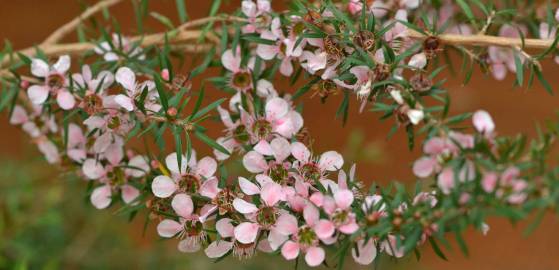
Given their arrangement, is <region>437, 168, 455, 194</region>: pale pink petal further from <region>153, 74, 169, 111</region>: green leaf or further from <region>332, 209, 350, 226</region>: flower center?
<region>153, 74, 169, 111</region>: green leaf

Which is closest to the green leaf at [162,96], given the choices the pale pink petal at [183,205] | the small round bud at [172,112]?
the small round bud at [172,112]

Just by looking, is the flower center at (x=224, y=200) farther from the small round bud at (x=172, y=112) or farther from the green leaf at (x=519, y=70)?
the green leaf at (x=519, y=70)

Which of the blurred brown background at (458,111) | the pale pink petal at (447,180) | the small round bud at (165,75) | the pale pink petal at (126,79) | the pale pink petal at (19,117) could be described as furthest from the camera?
the blurred brown background at (458,111)

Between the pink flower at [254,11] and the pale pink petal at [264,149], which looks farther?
the pink flower at [254,11]

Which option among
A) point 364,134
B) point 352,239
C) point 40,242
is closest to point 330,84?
point 352,239

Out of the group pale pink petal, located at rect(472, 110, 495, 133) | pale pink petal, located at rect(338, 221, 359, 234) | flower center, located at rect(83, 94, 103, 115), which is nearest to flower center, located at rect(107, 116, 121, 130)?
flower center, located at rect(83, 94, 103, 115)

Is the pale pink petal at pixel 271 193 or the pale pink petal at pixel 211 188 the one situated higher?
the pale pink petal at pixel 271 193
